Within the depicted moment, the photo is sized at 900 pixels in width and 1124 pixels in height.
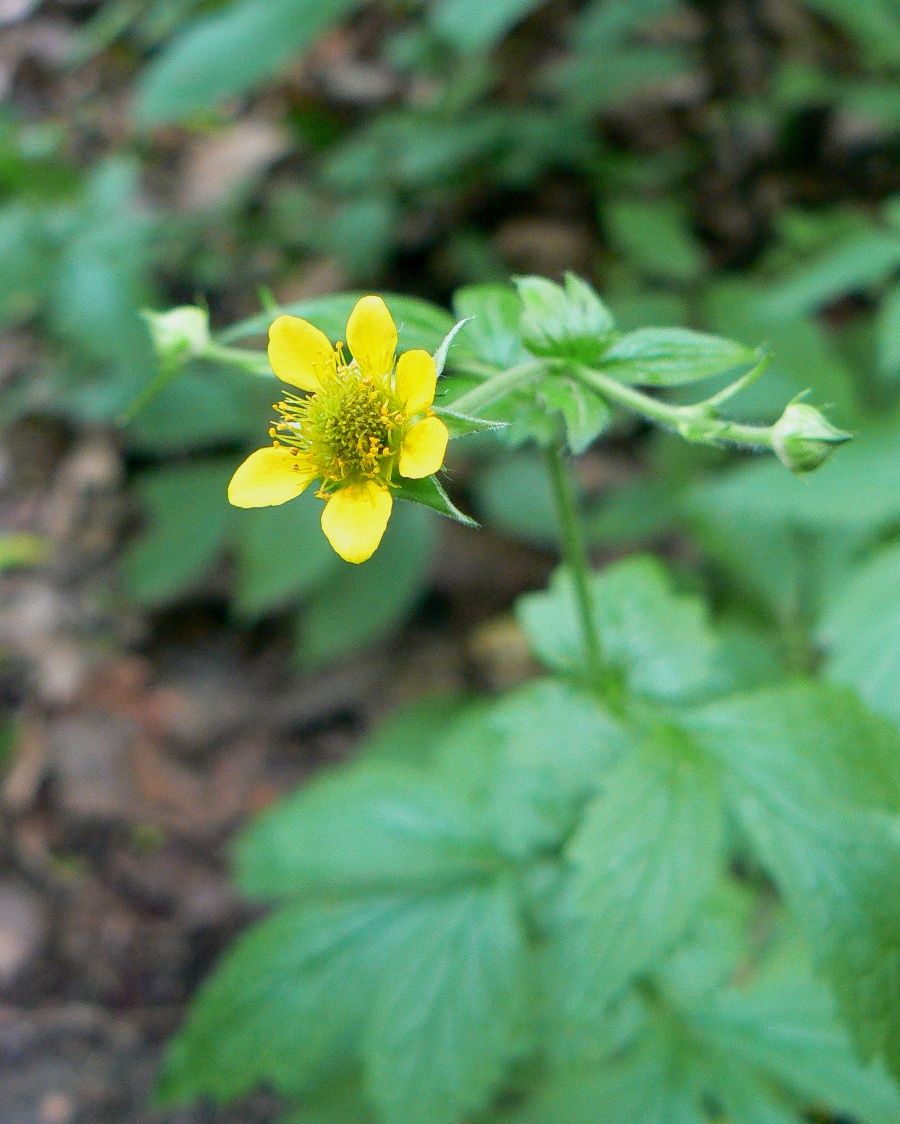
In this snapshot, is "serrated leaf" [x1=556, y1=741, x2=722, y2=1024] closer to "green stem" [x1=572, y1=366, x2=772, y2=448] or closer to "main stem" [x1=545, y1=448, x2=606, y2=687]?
"main stem" [x1=545, y1=448, x2=606, y2=687]

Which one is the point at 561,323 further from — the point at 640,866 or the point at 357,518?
the point at 640,866

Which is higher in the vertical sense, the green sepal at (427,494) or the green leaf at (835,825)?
the green sepal at (427,494)

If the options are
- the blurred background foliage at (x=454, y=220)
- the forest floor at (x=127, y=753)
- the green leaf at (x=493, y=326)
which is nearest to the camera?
the green leaf at (x=493, y=326)

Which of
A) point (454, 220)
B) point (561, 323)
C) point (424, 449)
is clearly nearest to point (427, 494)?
point (424, 449)

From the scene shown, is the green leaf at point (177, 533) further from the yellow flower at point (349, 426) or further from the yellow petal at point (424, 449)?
the yellow petal at point (424, 449)

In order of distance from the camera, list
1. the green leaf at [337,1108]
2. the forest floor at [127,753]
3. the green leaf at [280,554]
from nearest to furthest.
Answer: the green leaf at [337,1108] < the forest floor at [127,753] < the green leaf at [280,554]

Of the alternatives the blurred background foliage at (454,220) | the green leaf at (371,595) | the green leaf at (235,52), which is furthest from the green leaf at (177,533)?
the green leaf at (235,52)
